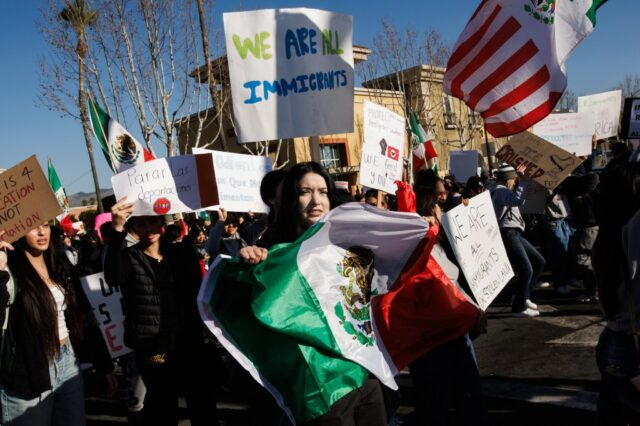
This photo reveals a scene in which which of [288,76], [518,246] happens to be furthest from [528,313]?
[288,76]

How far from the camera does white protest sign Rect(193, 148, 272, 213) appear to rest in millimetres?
4785

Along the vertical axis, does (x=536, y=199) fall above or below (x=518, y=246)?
above

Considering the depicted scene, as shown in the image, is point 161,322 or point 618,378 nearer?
point 618,378

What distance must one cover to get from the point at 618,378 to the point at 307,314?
135 cm

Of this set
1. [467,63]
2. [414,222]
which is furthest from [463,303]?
[467,63]

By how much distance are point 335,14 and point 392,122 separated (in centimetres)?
188

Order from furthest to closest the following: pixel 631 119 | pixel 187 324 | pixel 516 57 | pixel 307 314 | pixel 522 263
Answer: pixel 631 119, pixel 522 263, pixel 516 57, pixel 187 324, pixel 307 314

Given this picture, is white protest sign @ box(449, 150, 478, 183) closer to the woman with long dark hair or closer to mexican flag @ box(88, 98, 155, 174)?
mexican flag @ box(88, 98, 155, 174)

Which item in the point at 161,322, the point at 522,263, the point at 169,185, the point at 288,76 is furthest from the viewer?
the point at 522,263

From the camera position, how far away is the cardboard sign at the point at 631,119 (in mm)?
9195

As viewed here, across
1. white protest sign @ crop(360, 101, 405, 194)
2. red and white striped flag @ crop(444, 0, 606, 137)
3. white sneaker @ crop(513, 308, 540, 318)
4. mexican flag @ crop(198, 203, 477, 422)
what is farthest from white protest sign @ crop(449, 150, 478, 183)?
mexican flag @ crop(198, 203, 477, 422)

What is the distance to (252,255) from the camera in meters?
2.27

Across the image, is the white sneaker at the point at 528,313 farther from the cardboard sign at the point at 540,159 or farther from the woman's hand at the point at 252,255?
the woman's hand at the point at 252,255

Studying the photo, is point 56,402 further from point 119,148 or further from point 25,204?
point 119,148
